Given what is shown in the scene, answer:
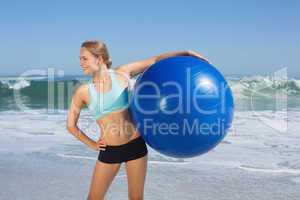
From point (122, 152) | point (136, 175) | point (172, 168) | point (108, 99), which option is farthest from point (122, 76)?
point (172, 168)

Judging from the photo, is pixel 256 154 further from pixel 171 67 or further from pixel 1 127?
pixel 1 127

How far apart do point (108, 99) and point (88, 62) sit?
328mm

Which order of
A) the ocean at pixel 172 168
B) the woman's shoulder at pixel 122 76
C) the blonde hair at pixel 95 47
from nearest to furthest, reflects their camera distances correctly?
the blonde hair at pixel 95 47 → the woman's shoulder at pixel 122 76 → the ocean at pixel 172 168

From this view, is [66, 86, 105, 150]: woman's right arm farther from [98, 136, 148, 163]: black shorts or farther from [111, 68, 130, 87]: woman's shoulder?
[111, 68, 130, 87]: woman's shoulder

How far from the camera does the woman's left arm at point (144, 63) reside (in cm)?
337

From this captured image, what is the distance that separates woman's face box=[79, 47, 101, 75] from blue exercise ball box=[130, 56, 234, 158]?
0.35 m

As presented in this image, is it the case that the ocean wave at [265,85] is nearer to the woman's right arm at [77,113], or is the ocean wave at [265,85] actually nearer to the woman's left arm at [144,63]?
the woman's left arm at [144,63]

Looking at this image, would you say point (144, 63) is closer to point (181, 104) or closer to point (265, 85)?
point (181, 104)

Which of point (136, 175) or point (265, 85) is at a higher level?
point (136, 175)

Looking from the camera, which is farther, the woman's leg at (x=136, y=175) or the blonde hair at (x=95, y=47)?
the woman's leg at (x=136, y=175)

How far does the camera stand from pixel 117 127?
331 cm

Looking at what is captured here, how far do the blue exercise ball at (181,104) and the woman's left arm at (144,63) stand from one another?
0.52ft

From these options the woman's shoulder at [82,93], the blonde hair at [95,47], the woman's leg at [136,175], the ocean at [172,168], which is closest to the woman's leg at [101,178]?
the woman's leg at [136,175]

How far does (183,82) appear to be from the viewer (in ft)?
10.1
